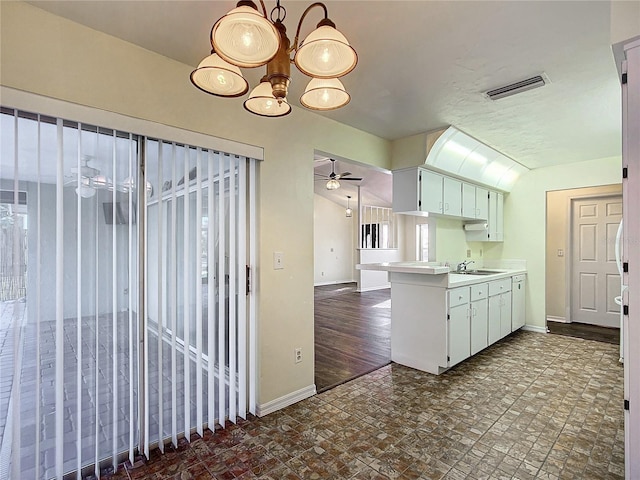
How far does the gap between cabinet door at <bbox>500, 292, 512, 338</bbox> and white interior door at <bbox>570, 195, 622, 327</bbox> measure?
1.88m

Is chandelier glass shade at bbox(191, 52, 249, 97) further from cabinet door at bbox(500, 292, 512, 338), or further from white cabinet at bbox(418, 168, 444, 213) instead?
cabinet door at bbox(500, 292, 512, 338)

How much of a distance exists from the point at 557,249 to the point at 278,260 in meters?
5.16

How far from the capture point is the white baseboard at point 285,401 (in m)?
2.49

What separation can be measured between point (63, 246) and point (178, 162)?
2.70 feet

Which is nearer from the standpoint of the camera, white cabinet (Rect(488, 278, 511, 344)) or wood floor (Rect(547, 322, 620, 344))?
white cabinet (Rect(488, 278, 511, 344))

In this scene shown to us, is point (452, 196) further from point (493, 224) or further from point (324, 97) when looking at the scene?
point (324, 97)

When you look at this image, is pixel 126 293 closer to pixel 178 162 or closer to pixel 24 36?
pixel 178 162

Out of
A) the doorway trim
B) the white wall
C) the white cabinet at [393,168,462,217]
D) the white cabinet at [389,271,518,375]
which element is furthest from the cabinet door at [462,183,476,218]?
the white wall

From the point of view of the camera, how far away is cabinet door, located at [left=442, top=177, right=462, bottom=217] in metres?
3.92

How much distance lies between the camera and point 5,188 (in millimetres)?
1580

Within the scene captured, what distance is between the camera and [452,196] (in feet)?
13.2

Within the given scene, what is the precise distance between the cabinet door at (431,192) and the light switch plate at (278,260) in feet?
5.72

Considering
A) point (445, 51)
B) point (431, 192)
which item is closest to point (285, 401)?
point (431, 192)

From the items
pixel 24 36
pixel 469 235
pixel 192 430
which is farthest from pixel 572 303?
pixel 24 36
